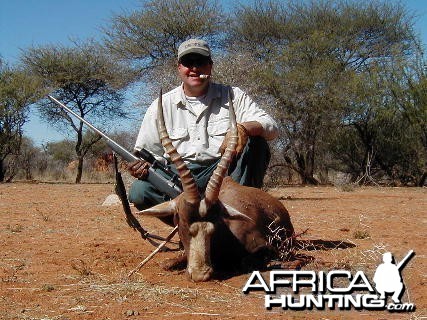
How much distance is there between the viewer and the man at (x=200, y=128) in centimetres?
509

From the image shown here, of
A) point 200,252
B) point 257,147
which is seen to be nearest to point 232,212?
point 200,252

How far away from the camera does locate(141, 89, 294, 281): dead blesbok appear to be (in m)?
3.97

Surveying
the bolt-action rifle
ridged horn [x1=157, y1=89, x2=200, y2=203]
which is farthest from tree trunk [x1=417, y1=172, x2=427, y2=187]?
ridged horn [x1=157, y1=89, x2=200, y2=203]

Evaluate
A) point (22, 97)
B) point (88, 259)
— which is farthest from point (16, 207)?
point (22, 97)

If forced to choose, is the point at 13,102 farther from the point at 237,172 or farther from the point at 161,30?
the point at 237,172

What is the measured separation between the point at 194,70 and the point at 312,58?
17.4 meters

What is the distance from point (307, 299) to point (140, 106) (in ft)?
54.3

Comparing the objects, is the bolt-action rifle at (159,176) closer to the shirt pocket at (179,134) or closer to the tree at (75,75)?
the shirt pocket at (179,134)

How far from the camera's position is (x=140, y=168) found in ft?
16.4

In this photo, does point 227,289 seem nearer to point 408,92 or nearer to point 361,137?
point 408,92

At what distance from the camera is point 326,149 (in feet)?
78.7

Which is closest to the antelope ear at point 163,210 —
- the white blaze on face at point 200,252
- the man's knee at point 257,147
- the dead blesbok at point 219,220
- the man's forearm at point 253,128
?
the dead blesbok at point 219,220

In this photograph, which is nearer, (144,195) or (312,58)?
(144,195)

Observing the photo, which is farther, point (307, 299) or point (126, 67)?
point (126, 67)
